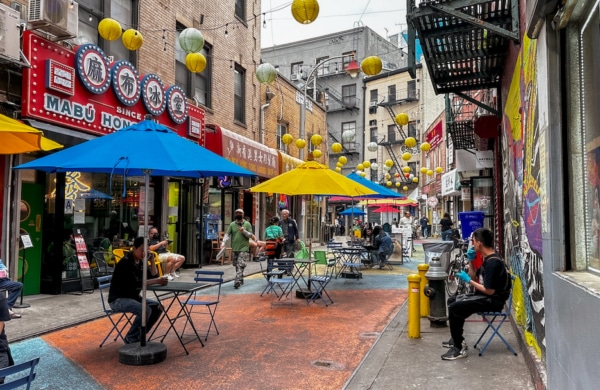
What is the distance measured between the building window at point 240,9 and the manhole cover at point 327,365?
14953mm

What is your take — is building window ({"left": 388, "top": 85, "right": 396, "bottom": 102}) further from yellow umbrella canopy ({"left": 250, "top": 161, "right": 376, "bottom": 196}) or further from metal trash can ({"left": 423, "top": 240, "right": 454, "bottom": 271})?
yellow umbrella canopy ({"left": 250, "top": 161, "right": 376, "bottom": 196})

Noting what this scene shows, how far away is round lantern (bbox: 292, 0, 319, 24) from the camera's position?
8297 millimetres

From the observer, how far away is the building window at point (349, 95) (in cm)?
4850

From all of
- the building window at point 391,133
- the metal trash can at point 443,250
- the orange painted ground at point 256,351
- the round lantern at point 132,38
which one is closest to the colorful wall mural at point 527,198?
the orange painted ground at point 256,351

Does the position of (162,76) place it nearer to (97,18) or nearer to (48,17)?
(97,18)

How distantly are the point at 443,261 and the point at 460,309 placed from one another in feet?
21.1

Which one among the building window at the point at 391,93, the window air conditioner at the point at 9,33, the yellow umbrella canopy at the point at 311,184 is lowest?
the yellow umbrella canopy at the point at 311,184

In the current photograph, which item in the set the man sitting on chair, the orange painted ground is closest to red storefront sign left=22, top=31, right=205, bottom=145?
the man sitting on chair

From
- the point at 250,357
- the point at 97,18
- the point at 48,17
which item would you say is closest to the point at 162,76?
the point at 97,18

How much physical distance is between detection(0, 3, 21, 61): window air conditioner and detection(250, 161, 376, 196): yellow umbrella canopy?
187 inches

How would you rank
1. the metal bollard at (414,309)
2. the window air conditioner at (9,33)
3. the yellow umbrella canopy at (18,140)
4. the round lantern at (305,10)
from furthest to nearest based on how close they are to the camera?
the round lantern at (305,10)
the window air conditioner at (9,33)
the metal bollard at (414,309)
the yellow umbrella canopy at (18,140)

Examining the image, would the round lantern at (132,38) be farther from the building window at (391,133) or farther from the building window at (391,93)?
the building window at (391,133)

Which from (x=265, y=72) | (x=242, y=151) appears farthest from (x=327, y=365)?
(x=242, y=151)

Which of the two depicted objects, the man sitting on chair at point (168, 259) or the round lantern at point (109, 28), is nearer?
the round lantern at point (109, 28)
